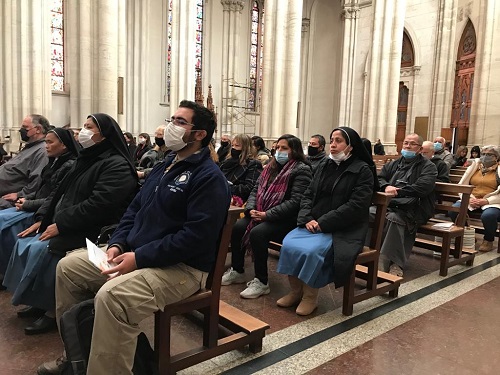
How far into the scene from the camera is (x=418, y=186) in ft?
16.2

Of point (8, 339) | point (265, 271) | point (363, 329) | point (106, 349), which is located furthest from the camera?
point (265, 271)

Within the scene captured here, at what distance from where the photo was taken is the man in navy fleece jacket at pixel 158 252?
2186mm

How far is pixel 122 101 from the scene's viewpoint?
38.7 ft

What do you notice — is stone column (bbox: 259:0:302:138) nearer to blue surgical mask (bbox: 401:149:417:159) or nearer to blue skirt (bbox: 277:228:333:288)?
blue surgical mask (bbox: 401:149:417:159)

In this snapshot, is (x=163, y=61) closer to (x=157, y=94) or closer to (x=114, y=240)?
(x=157, y=94)

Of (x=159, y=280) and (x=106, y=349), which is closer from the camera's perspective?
(x=106, y=349)

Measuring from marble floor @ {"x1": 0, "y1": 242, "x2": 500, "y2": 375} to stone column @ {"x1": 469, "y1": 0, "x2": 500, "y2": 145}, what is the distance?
13.5m

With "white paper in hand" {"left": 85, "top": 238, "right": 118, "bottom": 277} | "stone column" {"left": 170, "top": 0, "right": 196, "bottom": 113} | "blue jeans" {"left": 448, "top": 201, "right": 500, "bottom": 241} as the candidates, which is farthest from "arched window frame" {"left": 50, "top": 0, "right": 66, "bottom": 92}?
"white paper in hand" {"left": 85, "top": 238, "right": 118, "bottom": 277}

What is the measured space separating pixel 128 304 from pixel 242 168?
11.1 ft

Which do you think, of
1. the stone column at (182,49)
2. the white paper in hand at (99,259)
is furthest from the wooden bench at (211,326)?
the stone column at (182,49)

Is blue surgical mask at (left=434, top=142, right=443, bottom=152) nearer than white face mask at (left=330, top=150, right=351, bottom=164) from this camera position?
No

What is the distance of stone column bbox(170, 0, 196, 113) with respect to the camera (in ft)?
49.2

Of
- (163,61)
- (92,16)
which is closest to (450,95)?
(163,61)

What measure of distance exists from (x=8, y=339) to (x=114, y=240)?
1.25 m
